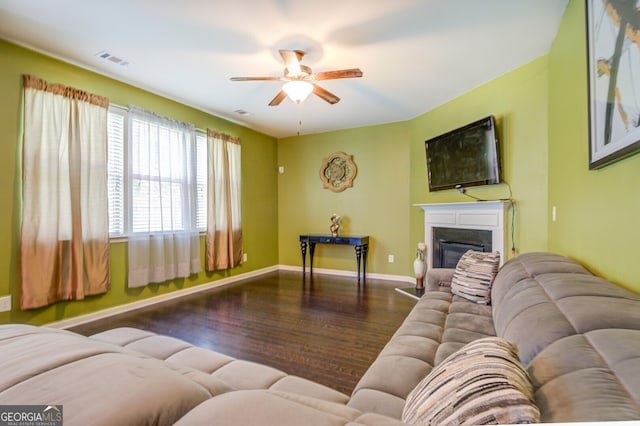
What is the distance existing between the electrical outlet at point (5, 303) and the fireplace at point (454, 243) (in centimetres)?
449

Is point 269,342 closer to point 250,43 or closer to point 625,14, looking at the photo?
point 250,43

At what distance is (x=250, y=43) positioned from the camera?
2473 millimetres

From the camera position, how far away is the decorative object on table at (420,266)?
3.99m

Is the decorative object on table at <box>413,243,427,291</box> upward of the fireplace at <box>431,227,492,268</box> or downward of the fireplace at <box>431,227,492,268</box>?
downward

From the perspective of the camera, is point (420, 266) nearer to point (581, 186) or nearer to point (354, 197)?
point (354, 197)

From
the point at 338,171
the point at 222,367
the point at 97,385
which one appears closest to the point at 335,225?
the point at 338,171

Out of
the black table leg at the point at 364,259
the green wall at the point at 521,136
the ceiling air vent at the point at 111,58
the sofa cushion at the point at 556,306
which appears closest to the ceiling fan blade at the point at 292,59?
the ceiling air vent at the point at 111,58

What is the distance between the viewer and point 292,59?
244 centimetres

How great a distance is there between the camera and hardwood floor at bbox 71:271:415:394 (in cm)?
212

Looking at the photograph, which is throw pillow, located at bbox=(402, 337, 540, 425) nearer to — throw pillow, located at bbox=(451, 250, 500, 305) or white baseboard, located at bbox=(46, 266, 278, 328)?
throw pillow, located at bbox=(451, 250, 500, 305)

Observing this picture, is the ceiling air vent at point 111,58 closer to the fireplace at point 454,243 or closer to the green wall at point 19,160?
the green wall at point 19,160

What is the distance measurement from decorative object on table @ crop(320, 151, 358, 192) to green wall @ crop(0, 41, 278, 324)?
1305mm

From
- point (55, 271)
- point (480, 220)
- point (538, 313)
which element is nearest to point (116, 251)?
point (55, 271)

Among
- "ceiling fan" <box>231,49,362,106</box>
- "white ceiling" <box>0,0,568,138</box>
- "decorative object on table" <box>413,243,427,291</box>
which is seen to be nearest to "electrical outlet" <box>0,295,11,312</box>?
"white ceiling" <box>0,0,568,138</box>
